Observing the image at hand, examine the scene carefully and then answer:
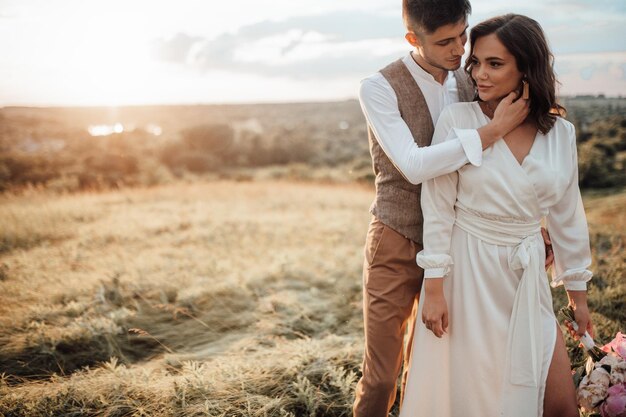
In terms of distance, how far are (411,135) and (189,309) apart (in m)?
3.50

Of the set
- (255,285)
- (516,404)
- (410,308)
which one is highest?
(410,308)

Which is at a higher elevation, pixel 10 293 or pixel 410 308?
pixel 410 308

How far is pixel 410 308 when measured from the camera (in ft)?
7.70

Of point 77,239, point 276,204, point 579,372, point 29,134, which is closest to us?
point 579,372

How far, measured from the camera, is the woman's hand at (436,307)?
2062 millimetres

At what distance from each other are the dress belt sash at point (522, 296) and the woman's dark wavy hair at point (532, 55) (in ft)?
1.47

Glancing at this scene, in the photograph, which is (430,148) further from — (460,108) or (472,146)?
(460,108)

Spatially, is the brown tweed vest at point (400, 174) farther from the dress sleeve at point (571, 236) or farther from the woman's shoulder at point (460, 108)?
the dress sleeve at point (571, 236)

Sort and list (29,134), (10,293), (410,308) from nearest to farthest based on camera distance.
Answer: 1. (410,308)
2. (10,293)
3. (29,134)

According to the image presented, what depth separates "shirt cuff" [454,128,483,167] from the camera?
6.31ft

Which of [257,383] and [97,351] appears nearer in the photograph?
[257,383]

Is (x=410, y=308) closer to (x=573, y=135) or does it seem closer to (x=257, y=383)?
(x=573, y=135)

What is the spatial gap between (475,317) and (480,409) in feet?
1.32

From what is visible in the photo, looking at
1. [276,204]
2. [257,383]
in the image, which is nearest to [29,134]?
[276,204]
